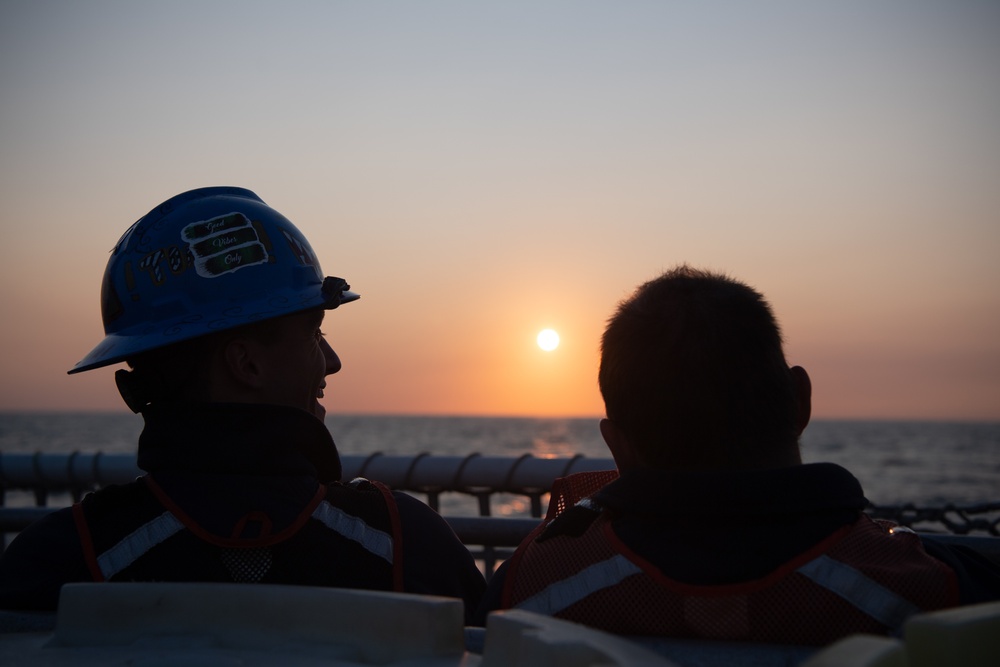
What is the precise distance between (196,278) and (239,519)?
77 centimetres

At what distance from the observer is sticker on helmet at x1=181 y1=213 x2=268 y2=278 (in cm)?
261

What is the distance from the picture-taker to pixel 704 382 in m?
1.87

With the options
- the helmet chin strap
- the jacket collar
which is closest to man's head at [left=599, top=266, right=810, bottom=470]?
the jacket collar

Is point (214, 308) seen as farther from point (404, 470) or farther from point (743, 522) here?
point (404, 470)

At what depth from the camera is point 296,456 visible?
2246 mm

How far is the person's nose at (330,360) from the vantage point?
8.96 feet

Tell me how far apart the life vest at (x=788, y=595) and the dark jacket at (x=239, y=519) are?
53 cm

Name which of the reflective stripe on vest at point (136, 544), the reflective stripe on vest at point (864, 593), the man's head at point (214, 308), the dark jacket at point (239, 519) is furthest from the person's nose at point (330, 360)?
the reflective stripe on vest at point (864, 593)

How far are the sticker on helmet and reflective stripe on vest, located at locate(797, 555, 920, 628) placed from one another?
5.48ft

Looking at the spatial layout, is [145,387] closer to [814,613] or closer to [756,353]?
[756,353]

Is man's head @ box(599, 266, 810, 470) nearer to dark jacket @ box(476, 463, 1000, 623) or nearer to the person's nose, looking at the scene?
dark jacket @ box(476, 463, 1000, 623)

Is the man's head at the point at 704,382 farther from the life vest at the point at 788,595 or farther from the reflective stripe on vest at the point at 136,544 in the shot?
the reflective stripe on vest at the point at 136,544

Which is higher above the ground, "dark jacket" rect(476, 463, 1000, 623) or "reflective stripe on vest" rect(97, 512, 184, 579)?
"dark jacket" rect(476, 463, 1000, 623)

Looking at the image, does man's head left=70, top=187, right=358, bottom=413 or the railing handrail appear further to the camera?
the railing handrail
